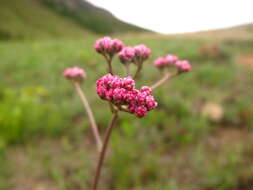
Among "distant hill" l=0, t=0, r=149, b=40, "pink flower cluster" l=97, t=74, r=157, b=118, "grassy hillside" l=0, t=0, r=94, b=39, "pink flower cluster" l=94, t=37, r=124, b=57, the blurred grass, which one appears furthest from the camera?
"distant hill" l=0, t=0, r=149, b=40

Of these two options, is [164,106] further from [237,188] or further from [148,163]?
[237,188]

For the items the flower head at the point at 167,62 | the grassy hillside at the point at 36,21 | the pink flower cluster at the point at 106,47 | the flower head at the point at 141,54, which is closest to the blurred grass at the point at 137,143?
the flower head at the point at 167,62

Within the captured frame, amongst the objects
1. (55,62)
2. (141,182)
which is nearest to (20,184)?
(141,182)

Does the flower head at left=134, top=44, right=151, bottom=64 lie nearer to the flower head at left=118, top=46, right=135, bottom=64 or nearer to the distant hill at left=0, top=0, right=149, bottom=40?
the flower head at left=118, top=46, right=135, bottom=64

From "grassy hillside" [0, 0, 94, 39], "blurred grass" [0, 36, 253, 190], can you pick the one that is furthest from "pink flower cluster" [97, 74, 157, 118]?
"grassy hillside" [0, 0, 94, 39]

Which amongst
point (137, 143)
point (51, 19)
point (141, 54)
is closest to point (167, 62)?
point (141, 54)

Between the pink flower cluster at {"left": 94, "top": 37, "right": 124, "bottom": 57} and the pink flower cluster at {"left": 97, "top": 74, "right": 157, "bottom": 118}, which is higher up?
the pink flower cluster at {"left": 94, "top": 37, "right": 124, "bottom": 57}
